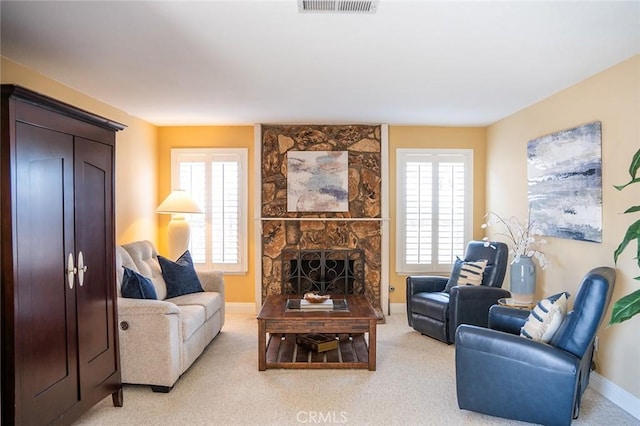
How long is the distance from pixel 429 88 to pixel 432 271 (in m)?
2.71

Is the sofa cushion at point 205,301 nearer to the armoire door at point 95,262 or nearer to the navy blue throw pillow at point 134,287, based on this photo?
the navy blue throw pillow at point 134,287

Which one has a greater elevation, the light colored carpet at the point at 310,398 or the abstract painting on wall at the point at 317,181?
the abstract painting on wall at the point at 317,181

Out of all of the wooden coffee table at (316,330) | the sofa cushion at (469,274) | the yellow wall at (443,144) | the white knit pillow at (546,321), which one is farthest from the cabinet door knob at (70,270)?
the yellow wall at (443,144)

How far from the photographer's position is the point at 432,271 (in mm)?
5691

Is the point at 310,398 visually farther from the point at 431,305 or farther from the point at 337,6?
the point at 337,6

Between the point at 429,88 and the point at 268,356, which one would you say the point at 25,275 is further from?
the point at 429,88

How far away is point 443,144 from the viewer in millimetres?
5676

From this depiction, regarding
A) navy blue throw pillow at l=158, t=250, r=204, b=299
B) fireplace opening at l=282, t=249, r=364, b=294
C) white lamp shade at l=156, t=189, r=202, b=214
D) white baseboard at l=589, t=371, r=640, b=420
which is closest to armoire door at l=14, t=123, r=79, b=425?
navy blue throw pillow at l=158, t=250, r=204, b=299

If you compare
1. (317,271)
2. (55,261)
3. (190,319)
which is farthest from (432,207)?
(55,261)

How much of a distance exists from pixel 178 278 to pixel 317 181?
2132 mm

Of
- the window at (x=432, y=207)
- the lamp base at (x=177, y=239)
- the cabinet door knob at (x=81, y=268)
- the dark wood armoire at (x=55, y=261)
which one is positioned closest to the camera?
the dark wood armoire at (x=55, y=261)

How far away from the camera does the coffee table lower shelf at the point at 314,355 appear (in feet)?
12.1

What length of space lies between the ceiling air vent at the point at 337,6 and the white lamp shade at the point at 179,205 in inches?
129

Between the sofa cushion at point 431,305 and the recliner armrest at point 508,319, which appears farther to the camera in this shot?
the sofa cushion at point 431,305
